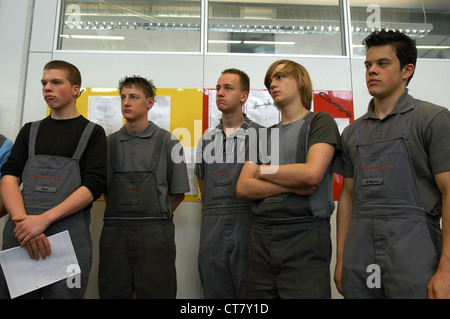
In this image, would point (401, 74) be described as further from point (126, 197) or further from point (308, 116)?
point (126, 197)

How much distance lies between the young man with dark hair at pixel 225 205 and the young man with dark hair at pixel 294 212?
307mm

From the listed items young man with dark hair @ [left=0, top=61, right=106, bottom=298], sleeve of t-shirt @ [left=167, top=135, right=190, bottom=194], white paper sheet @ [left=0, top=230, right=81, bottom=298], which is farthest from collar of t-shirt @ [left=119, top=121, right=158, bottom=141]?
white paper sheet @ [left=0, top=230, right=81, bottom=298]

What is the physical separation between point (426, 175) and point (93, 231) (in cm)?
208

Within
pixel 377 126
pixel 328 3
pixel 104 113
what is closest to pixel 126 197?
pixel 104 113

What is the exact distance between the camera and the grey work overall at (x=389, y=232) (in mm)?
1286

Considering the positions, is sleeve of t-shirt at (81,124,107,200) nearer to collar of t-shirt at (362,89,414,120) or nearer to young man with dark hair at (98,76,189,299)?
young man with dark hair at (98,76,189,299)

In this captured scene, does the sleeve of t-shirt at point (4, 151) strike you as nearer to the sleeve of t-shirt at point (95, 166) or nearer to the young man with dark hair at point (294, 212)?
the sleeve of t-shirt at point (95, 166)

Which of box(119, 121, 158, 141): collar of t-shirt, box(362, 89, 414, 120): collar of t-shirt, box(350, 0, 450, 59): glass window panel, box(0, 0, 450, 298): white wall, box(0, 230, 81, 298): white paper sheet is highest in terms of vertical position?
box(350, 0, 450, 59): glass window panel

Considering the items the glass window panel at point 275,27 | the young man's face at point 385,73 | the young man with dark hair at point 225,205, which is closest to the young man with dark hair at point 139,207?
the young man with dark hair at point 225,205

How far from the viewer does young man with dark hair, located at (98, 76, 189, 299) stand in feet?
6.37

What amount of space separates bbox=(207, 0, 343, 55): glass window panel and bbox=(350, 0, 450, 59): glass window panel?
21 cm

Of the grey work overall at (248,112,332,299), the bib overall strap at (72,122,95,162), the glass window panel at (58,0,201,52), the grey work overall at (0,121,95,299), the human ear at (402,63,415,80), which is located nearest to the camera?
the grey work overall at (248,112,332,299)

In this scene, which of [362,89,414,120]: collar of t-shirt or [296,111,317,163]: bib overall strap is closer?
→ [362,89,414,120]: collar of t-shirt

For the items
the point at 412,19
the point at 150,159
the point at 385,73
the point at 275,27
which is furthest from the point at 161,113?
the point at 412,19
